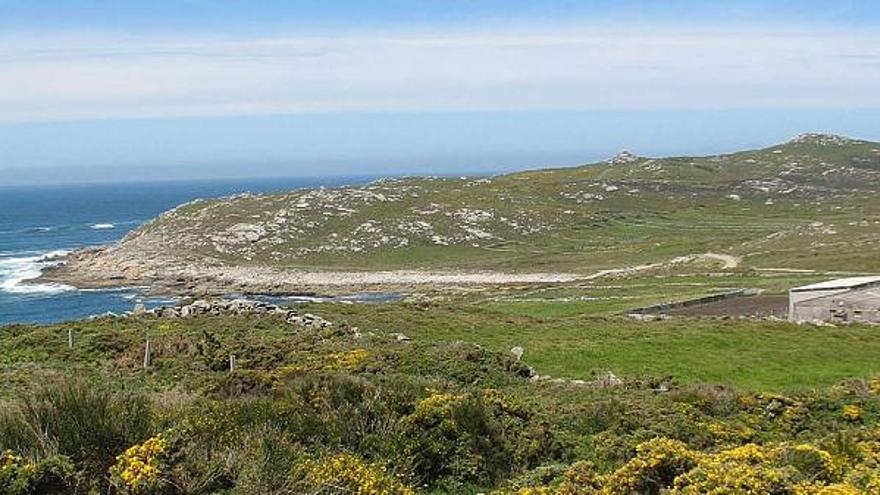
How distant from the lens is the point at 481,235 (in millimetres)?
131500

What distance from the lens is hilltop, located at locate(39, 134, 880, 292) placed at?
331ft

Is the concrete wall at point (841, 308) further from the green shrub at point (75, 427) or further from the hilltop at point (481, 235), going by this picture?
the hilltop at point (481, 235)

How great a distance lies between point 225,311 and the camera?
3697cm

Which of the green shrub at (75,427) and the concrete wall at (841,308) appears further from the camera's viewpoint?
the concrete wall at (841,308)

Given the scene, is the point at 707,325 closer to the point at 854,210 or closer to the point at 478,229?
the point at 478,229

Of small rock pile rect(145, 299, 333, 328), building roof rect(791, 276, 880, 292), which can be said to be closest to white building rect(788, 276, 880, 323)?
building roof rect(791, 276, 880, 292)

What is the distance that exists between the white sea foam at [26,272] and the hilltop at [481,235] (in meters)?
3.57

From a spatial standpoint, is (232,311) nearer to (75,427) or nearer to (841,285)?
(75,427)

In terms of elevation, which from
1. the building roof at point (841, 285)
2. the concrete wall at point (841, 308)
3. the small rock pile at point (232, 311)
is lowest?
the concrete wall at point (841, 308)

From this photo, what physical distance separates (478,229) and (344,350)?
109m

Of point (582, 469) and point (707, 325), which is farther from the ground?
point (582, 469)

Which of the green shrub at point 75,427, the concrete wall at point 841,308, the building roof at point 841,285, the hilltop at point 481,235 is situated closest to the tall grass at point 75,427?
the green shrub at point 75,427

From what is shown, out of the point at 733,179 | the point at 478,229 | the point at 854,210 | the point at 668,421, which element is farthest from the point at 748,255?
the point at 733,179

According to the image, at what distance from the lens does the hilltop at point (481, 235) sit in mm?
100938
